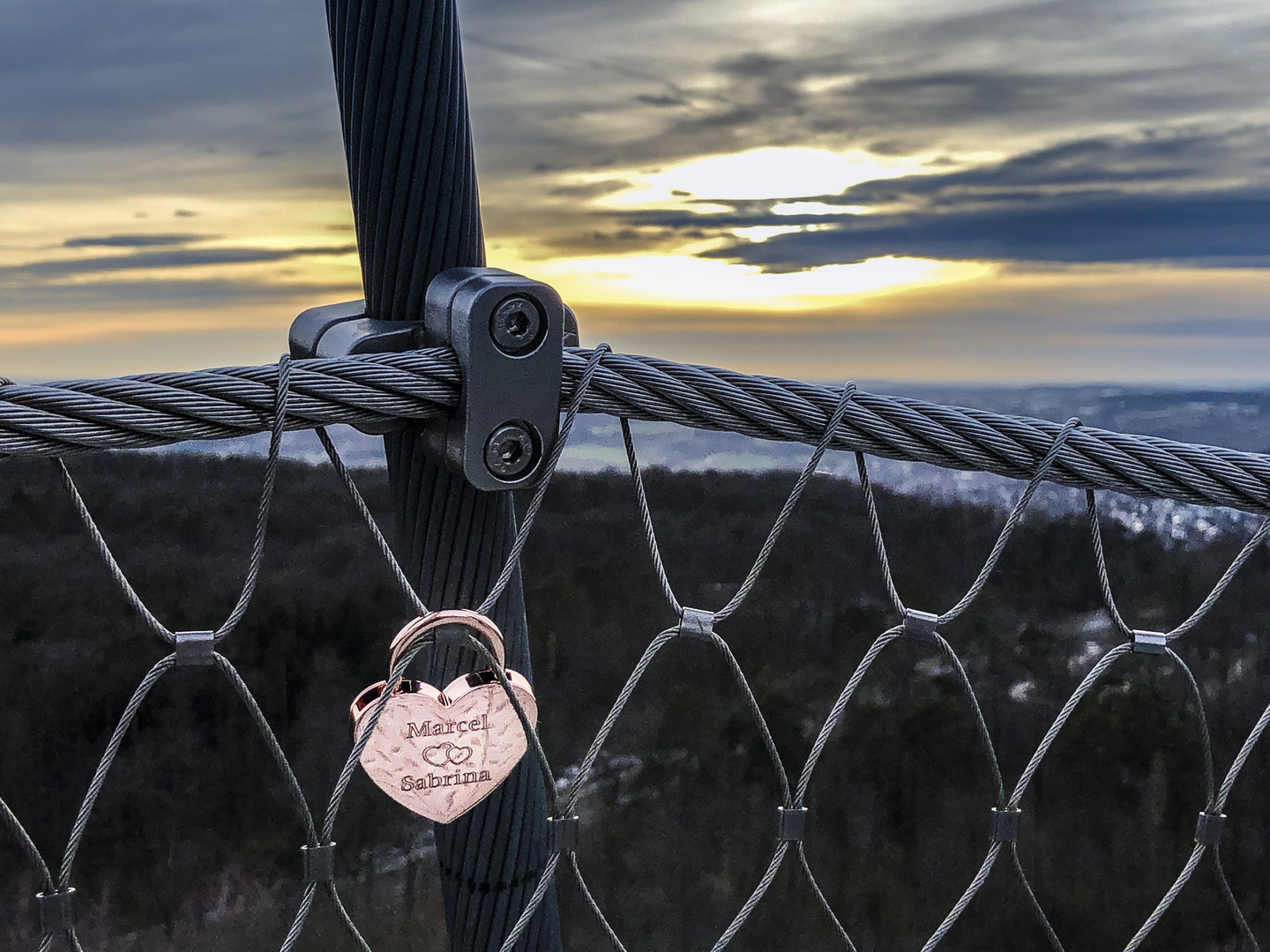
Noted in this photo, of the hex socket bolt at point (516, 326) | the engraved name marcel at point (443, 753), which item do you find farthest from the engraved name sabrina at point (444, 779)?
the hex socket bolt at point (516, 326)

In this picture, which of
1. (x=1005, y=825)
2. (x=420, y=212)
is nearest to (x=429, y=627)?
(x=420, y=212)

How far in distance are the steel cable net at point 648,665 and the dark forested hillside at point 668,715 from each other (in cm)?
5

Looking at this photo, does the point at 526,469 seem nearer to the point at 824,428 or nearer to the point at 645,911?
the point at 824,428

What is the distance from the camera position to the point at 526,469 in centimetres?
55

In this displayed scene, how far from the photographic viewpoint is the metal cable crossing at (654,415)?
47 centimetres

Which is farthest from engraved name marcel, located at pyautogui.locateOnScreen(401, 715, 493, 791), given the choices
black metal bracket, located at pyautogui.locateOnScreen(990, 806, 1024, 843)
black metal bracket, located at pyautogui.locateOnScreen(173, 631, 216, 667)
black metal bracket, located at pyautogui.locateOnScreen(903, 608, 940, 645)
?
black metal bracket, located at pyautogui.locateOnScreen(990, 806, 1024, 843)

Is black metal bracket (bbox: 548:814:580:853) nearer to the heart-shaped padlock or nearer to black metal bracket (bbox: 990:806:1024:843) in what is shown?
the heart-shaped padlock

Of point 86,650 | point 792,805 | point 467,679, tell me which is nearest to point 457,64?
point 467,679

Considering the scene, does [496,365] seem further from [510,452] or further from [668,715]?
[668,715]

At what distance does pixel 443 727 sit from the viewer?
563 mm

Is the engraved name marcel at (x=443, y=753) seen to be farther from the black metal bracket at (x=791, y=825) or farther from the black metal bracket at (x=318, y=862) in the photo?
the black metal bracket at (x=791, y=825)

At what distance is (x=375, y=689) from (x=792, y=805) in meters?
0.29

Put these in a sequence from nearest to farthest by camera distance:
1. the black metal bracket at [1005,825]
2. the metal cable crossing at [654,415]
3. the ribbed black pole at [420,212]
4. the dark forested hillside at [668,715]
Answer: the metal cable crossing at [654,415]
the ribbed black pole at [420,212]
the black metal bracket at [1005,825]
the dark forested hillside at [668,715]

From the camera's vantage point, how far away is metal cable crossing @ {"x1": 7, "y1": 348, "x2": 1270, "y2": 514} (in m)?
0.47
